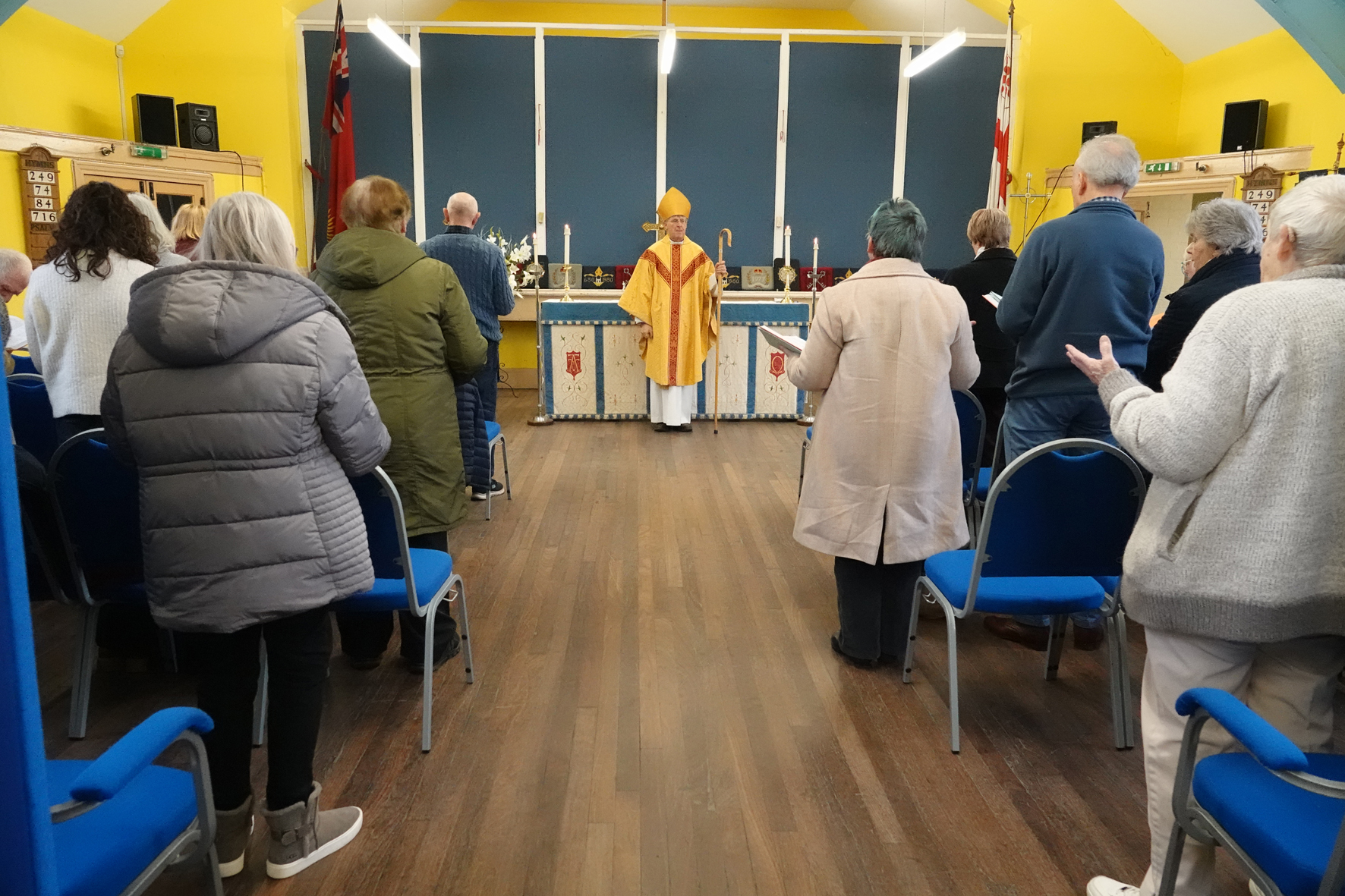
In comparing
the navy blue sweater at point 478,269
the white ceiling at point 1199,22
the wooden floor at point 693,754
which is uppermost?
the white ceiling at point 1199,22

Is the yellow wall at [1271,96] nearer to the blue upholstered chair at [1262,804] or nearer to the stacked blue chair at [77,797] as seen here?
the blue upholstered chair at [1262,804]

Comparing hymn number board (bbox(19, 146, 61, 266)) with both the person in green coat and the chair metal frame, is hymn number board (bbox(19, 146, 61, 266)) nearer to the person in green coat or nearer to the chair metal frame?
the person in green coat

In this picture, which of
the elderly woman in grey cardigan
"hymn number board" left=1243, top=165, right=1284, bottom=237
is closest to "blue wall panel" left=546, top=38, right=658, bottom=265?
"hymn number board" left=1243, top=165, right=1284, bottom=237

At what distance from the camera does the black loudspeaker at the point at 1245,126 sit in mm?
6949

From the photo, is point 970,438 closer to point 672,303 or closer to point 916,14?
point 672,303

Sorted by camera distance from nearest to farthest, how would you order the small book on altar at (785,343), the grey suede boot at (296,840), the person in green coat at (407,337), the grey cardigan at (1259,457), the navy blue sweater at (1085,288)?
1. the grey cardigan at (1259,457)
2. the grey suede boot at (296,840)
3. the person in green coat at (407,337)
4. the navy blue sweater at (1085,288)
5. the small book on altar at (785,343)

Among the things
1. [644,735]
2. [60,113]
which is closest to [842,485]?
[644,735]

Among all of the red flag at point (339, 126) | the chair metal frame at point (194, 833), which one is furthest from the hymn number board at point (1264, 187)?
the chair metal frame at point (194, 833)

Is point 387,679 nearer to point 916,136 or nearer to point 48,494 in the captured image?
point 48,494

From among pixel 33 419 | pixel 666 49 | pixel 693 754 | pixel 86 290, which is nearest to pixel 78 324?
pixel 86 290

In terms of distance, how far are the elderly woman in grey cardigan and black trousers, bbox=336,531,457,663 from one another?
194cm

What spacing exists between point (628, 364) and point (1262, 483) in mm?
5913

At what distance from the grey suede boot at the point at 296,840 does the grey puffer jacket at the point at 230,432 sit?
47 centimetres

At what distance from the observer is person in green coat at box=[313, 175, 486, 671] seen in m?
2.58
